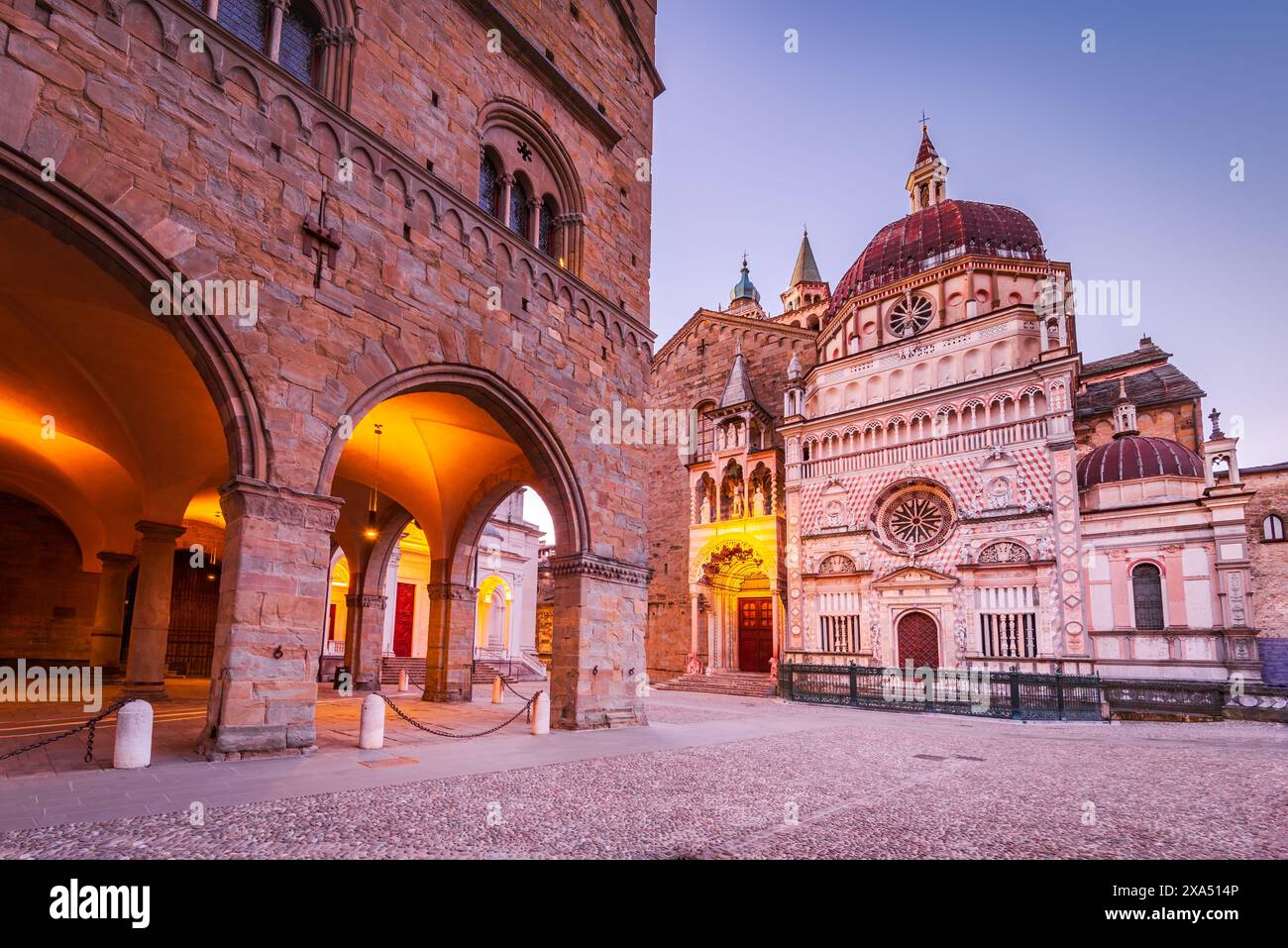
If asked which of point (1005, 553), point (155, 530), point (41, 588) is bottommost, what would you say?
point (41, 588)

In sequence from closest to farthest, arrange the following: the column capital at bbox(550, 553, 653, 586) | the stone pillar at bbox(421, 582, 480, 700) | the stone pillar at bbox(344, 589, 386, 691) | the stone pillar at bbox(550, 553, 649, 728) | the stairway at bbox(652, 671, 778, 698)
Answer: the stone pillar at bbox(550, 553, 649, 728) < the column capital at bbox(550, 553, 653, 586) < the stone pillar at bbox(421, 582, 480, 700) < the stone pillar at bbox(344, 589, 386, 691) < the stairway at bbox(652, 671, 778, 698)

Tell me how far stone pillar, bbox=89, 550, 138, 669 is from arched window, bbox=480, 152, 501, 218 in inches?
492

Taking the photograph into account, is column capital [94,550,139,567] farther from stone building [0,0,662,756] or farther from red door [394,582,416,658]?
red door [394,582,416,658]

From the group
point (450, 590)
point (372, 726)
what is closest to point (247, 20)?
point (372, 726)

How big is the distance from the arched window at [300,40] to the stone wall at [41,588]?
17.3m

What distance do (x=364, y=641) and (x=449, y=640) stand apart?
3883 millimetres

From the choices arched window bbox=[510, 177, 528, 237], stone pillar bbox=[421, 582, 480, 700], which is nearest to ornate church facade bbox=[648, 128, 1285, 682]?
stone pillar bbox=[421, 582, 480, 700]

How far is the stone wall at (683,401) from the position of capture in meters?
29.2

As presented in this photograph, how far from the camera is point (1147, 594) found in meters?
20.0

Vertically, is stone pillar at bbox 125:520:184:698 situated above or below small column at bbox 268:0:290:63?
below

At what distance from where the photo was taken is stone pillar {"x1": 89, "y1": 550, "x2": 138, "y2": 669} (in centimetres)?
1537

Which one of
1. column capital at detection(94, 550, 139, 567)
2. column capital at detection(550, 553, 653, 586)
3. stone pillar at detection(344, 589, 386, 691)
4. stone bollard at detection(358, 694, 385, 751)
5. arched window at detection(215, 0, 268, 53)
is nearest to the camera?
arched window at detection(215, 0, 268, 53)

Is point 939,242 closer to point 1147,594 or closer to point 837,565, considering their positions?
point 837,565
